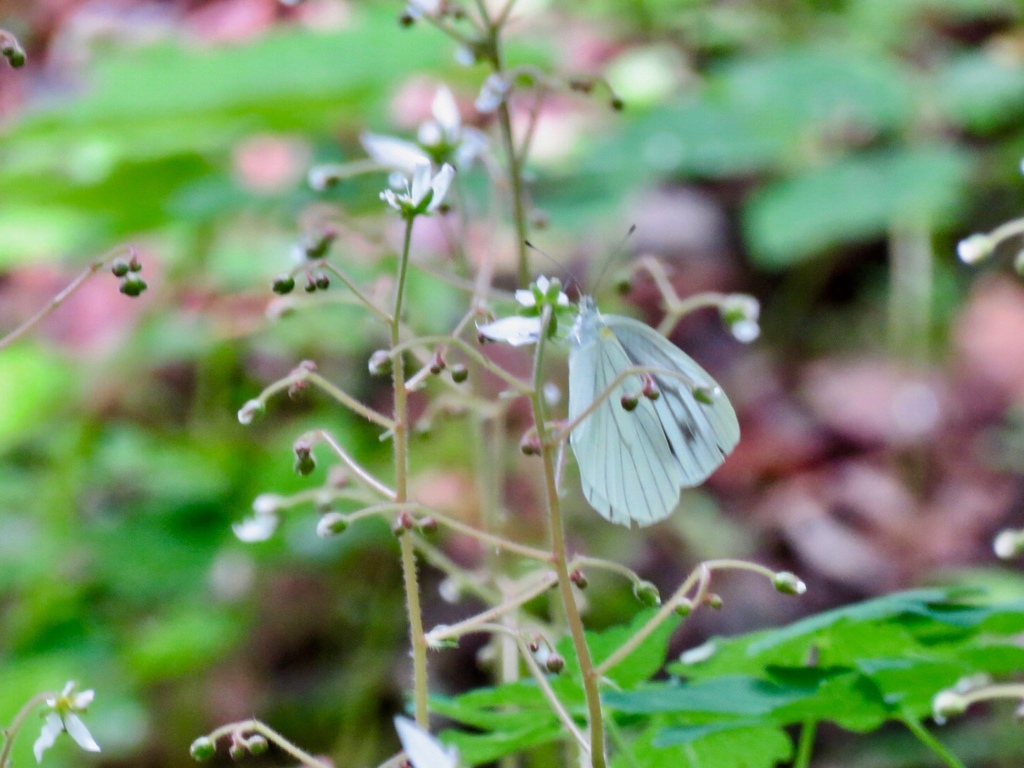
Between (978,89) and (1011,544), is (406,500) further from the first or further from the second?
(978,89)

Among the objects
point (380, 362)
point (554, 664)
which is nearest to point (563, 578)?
point (554, 664)

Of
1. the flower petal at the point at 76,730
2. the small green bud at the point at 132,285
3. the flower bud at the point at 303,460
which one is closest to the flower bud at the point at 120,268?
the small green bud at the point at 132,285

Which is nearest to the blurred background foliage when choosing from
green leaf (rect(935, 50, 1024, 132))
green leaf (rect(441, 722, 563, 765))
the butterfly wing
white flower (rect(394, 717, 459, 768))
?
green leaf (rect(935, 50, 1024, 132))

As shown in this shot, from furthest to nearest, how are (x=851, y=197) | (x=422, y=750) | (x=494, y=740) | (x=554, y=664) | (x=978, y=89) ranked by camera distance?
(x=978, y=89)
(x=851, y=197)
(x=494, y=740)
(x=554, y=664)
(x=422, y=750)

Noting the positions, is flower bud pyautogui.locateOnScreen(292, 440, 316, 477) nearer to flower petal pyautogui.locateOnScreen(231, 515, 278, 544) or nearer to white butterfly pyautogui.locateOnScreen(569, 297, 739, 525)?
flower petal pyautogui.locateOnScreen(231, 515, 278, 544)

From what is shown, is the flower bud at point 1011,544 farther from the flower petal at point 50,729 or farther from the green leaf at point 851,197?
the green leaf at point 851,197

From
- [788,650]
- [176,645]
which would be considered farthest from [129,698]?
[788,650]
